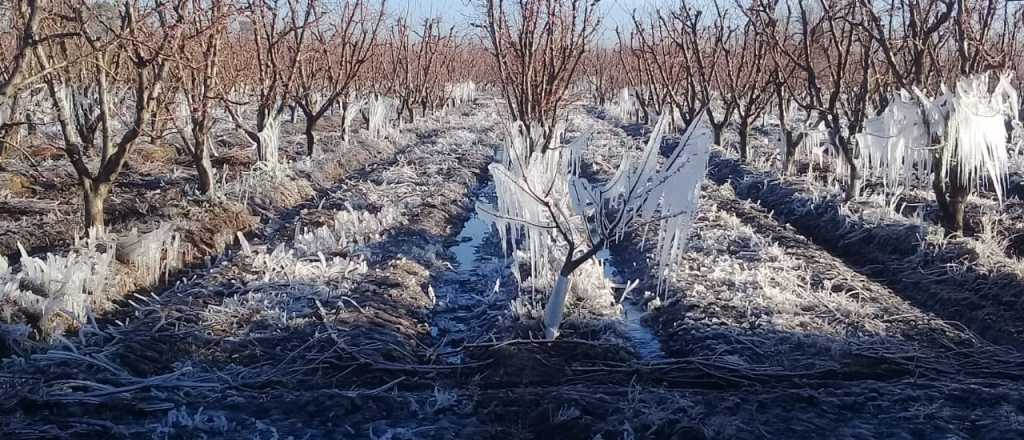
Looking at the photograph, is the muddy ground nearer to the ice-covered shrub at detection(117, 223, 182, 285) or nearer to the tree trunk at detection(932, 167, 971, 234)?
the ice-covered shrub at detection(117, 223, 182, 285)

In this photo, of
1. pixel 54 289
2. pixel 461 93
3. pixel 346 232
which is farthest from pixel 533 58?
pixel 461 93

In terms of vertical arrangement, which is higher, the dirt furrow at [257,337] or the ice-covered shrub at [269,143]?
the ice-covered shrub at [269,143]

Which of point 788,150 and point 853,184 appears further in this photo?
point 788,150

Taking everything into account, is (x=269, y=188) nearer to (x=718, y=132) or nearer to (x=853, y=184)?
(x=853, y=184)

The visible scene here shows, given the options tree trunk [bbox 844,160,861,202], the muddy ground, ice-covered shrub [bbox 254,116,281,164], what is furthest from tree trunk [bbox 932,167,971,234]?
ice-covered shrub [bbox 254,116,281,164]

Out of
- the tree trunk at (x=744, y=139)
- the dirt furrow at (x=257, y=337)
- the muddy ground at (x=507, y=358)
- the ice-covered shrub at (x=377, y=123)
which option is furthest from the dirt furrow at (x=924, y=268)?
the ice-covered shrub at (x=377, y=123)

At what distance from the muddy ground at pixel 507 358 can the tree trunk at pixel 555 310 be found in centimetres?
10

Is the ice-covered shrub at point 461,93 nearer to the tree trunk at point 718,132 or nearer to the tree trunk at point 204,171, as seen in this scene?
the tree trunk at point 718,132

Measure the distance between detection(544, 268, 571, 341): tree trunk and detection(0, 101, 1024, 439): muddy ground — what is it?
0.10 m

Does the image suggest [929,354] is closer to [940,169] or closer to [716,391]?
[716,391]

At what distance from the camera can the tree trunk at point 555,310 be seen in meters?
5.25

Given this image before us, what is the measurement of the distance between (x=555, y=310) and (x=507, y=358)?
499 mm

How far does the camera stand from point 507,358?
4.98 m

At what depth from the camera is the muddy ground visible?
4.04 meters
